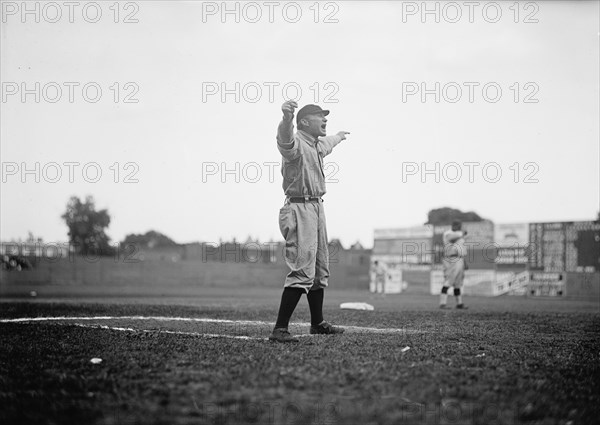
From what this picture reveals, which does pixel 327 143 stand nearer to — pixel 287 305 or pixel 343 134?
pixel 343 134

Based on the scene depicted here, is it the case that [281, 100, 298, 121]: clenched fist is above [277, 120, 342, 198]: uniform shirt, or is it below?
above

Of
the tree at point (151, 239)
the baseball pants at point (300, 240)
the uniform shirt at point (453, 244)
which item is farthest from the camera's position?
the tree at point (151, 239)

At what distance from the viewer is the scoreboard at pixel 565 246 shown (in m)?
38.0

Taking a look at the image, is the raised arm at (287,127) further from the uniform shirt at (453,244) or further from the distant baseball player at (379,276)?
the distant baseball player at (379,276)

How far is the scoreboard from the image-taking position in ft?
125


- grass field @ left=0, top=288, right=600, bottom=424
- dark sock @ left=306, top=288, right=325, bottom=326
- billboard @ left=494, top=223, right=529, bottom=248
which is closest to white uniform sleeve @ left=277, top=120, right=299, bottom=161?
dark sock @ left=306, top=288, right=325, bottom=326

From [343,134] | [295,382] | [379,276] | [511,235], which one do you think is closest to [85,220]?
[379,276]

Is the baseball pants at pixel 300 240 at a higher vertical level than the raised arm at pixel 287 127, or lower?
lower

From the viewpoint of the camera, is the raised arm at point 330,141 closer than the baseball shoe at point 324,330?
No

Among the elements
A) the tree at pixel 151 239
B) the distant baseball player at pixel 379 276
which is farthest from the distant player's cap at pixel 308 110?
the tree at pixel 151 239

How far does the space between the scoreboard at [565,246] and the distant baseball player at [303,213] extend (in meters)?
35.0

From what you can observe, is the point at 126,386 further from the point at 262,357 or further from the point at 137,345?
the point at 137,345

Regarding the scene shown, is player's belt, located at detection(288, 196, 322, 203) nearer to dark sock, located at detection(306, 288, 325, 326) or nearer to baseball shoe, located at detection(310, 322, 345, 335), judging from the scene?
dark sock, located at detection(306, 288, 325, 326)

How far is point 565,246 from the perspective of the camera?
1526 inches
